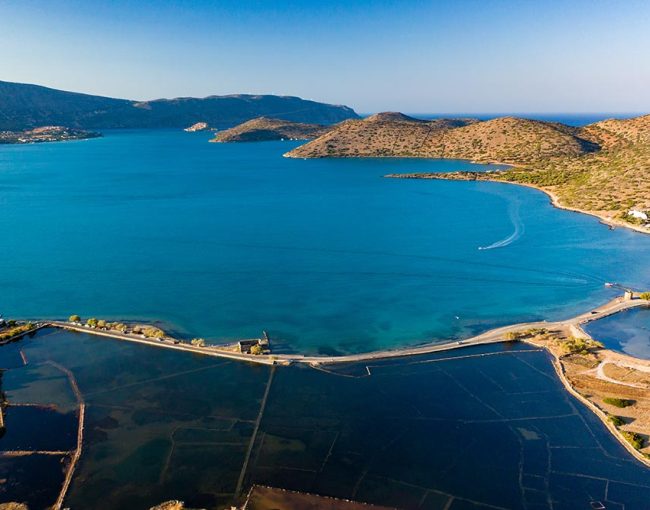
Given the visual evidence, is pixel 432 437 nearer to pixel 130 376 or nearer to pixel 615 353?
pixel 615 353

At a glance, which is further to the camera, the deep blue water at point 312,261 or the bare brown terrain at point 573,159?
the bare brown terrain at point 573,159

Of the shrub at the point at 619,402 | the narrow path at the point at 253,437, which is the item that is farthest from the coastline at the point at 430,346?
the narrow path at the point at 253,437

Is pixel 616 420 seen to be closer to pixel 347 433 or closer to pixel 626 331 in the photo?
pixel 626 331

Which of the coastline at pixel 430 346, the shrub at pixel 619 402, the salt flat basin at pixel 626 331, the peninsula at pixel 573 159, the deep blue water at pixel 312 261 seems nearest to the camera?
the shrub at pixel 619 402

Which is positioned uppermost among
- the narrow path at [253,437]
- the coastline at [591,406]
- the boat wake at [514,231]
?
the boat wake at [514,231]

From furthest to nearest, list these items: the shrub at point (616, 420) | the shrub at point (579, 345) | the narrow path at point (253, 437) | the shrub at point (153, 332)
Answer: the shrub at point (153, 332)
the shrub at point (579, 345)
the shrub at point (616, 420)
the narrow path at point (253, 437)

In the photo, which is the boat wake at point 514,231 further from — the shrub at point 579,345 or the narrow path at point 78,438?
the narrow path at point 78,438

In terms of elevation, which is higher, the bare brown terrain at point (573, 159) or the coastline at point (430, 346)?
the bare brown terrain at point (573, 159)

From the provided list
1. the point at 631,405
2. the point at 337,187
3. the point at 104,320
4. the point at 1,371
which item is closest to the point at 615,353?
the point at 631,405
